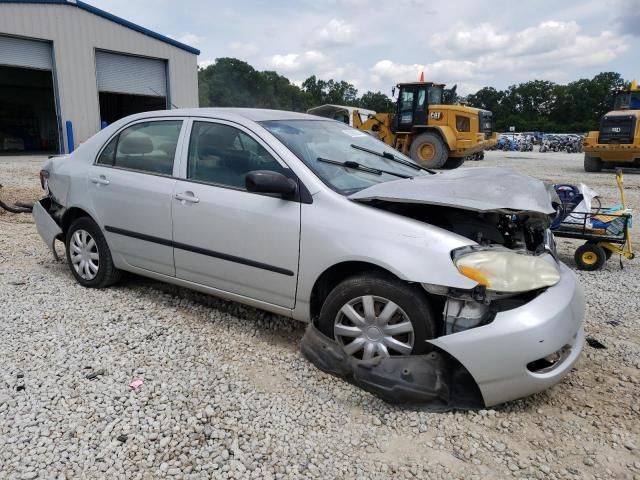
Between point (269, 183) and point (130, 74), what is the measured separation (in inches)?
714

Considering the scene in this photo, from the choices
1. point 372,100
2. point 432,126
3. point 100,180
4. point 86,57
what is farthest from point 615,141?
point 372,100

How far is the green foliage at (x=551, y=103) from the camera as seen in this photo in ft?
216

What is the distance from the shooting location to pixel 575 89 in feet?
237

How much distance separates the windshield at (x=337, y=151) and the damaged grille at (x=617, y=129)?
14.6 metres

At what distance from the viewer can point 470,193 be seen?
2.80 metres

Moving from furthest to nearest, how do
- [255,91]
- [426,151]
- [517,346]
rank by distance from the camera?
[255,91] → [426,151] → [517,346]

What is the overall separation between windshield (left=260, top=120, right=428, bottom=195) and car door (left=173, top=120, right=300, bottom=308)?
0.69 ft

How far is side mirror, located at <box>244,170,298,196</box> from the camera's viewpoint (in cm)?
284

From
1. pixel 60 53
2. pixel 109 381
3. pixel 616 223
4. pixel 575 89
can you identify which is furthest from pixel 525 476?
pixel 575 89

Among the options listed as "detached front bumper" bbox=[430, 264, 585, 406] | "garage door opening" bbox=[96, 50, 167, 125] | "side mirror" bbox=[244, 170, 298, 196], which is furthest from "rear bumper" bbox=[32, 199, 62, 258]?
"garage door opening" bbox=[96, 50, 167, 125]

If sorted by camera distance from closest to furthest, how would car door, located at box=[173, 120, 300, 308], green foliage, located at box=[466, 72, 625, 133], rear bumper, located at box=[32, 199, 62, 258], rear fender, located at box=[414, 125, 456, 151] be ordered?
1. car door, located at box=[173, 120, 300, 308]
2. rear bumper, located at box=[32, 199, 62, 258]
3. rear fender, located at box=[414, 125, 456, 151]
4. green foliage, located at box=[466, 72, 625, 133]

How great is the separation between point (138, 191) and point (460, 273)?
2502mm

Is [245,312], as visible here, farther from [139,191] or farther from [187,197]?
[139,191]

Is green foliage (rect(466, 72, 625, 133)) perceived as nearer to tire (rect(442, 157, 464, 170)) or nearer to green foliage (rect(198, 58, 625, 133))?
green foliage (rect(198, 58, 625, 133))
